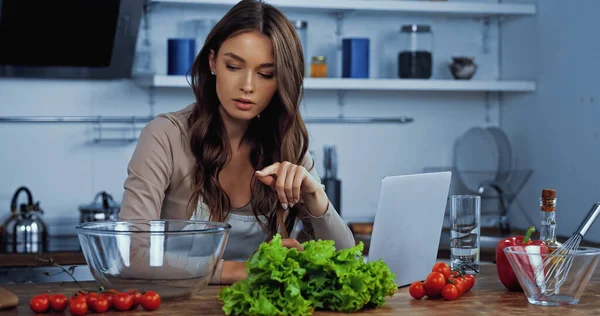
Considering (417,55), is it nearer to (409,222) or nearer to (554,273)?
(409,222)

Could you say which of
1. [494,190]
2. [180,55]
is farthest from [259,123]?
[494,190]

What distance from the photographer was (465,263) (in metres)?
1.73

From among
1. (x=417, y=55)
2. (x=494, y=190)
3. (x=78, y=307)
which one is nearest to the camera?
(x=78, y=307)

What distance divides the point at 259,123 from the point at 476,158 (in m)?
1.79

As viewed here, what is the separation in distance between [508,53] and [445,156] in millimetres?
565

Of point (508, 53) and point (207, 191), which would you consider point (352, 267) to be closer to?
point (207, 191)

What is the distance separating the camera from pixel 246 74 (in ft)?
6.15

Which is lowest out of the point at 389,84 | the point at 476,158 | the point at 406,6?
the point at 476,158

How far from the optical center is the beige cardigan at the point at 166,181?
1.81 metres

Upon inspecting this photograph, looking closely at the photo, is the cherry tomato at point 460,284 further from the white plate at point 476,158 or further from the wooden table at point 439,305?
the white plate at point 476,158

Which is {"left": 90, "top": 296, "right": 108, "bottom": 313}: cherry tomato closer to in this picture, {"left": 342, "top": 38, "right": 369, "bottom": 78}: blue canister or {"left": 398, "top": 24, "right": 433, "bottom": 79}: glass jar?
{"left": 342, "top": 38, "right": 369, "bottom": 78}: blue canister

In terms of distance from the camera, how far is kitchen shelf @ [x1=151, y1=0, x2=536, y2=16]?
3.29m

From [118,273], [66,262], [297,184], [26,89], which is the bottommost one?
[66,262]

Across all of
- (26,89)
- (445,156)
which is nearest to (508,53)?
(445,156)
